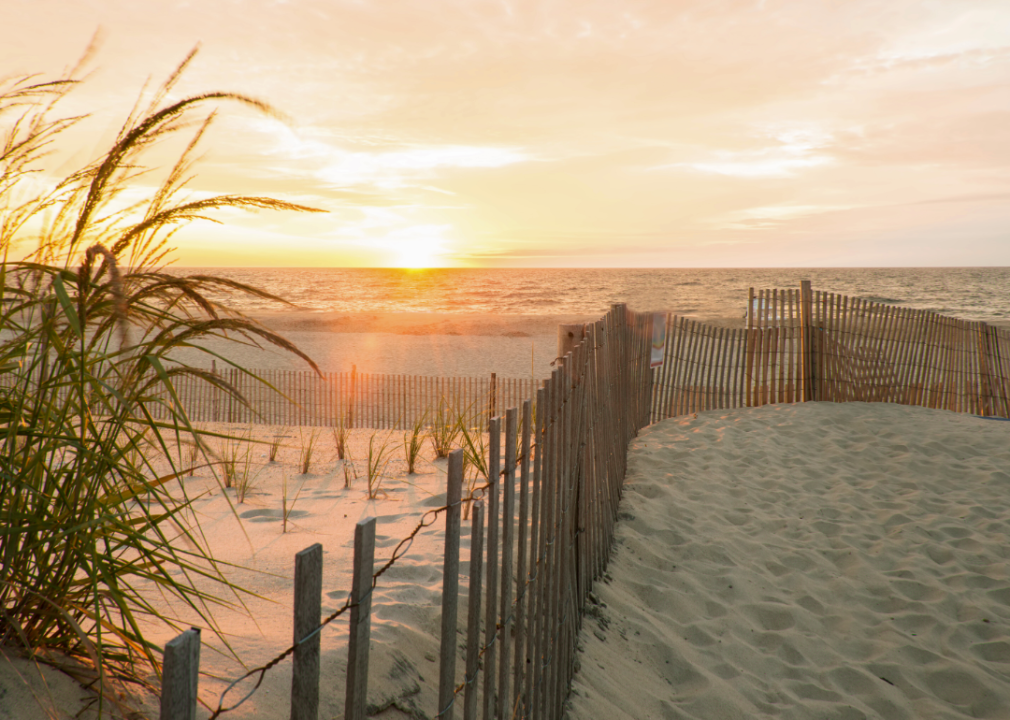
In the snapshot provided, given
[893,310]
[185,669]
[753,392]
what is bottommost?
[753,392]

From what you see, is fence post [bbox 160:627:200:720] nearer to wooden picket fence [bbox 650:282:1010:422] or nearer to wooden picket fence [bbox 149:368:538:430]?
wooden picket fence [bbox 650:282:1010:422]

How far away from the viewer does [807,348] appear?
24.6ft

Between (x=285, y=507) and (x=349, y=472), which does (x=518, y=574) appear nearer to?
(x=285, y=507)

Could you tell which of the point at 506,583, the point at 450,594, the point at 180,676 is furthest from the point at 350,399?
the point at 180,676

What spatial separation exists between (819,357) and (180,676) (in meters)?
8.00

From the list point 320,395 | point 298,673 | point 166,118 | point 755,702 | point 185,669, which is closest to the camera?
point 185,669

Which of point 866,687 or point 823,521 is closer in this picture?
point 866,687

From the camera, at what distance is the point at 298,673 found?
0.88 m

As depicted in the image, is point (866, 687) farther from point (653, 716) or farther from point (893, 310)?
point (893, 310)

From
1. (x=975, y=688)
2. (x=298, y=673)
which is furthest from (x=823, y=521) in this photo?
(x=298, y=673)

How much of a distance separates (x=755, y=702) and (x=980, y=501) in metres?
3.20

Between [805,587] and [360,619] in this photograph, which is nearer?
[360,619]

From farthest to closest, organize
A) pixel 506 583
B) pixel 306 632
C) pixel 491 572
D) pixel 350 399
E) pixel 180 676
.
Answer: pixel 350 399 → pixel 506 583 → pixel 491 572 → pixel 306 632 → pixel 180 676

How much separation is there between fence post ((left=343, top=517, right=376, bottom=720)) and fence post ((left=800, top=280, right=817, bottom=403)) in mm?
7469
